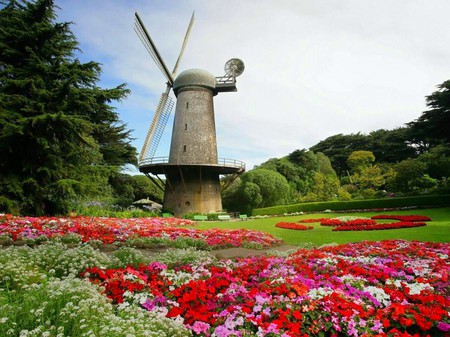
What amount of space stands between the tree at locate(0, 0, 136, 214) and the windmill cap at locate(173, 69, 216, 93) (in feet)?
36.6

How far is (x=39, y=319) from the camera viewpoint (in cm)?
305

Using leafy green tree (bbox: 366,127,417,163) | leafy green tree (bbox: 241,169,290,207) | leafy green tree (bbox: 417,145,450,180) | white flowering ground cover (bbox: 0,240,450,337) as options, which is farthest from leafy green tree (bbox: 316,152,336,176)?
white flowering ground cover (bbox: 0,240,450,337)

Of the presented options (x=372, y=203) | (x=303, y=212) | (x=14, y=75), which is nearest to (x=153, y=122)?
(x=14, y=75)

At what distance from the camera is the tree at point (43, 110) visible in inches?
606

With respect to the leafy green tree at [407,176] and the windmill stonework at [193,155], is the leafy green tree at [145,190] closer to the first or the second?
the windmill stonework at [193,155]

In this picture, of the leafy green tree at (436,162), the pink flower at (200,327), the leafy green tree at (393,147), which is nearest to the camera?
the pink flower at (200,327)

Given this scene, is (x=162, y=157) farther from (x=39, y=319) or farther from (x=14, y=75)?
(x=39, y=319)

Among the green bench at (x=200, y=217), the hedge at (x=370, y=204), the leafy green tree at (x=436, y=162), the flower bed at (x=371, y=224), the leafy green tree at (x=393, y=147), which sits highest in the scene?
the leafy green tree at (x=393, y=147)

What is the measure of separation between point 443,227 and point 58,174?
1822cm

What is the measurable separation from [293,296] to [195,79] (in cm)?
2852

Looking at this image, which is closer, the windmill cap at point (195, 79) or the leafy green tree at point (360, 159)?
the windmill cap at point (195, 79)

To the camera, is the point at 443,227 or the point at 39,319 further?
the point at 443,227

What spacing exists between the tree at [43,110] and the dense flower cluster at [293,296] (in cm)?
1152

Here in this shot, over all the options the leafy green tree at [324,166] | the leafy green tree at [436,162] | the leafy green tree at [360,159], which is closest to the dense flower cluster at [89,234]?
the leafy green tree at [436,162]
